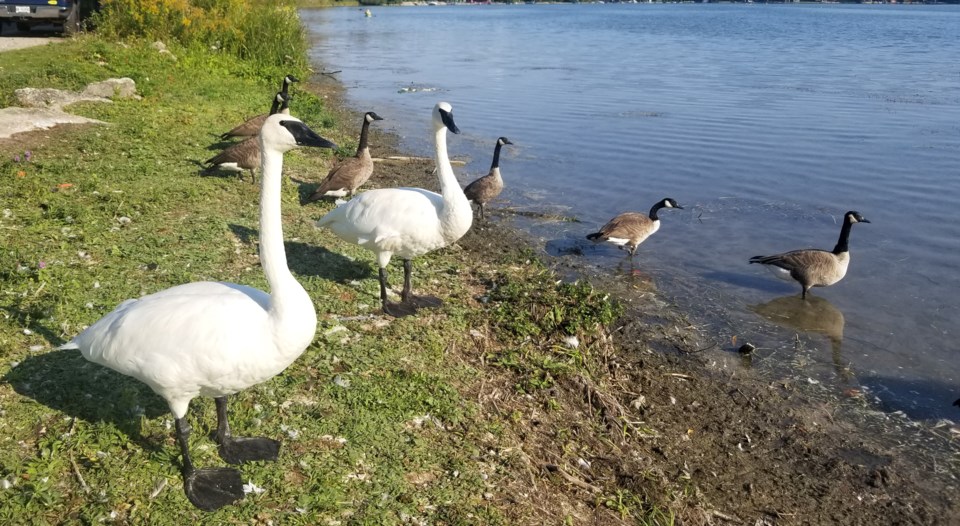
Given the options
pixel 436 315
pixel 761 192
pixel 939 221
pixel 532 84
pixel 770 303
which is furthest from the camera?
pixel 532 84

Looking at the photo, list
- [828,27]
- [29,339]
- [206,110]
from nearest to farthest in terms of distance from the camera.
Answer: [29,339] → [206,110] → [828,27]

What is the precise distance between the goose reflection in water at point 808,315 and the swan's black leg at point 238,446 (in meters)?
6.31

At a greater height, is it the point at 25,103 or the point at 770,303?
the point at 25,103

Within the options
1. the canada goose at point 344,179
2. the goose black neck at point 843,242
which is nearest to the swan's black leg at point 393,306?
the canada goose at point 344,179

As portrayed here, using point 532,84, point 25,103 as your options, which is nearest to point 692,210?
point 25,103

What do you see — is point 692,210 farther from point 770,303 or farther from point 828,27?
point 828,27

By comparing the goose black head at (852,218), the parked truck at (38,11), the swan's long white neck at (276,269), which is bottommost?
the goose black head at (852,218)

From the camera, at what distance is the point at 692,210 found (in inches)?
512

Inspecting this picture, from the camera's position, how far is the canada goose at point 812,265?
9.64 m

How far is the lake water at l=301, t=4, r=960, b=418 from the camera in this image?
28.3 ft

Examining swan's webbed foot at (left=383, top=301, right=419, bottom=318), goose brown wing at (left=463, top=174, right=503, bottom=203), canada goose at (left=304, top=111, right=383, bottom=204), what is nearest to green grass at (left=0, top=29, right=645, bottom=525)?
swan's webbed foot at (left=383, top=301, right=419, bottom=318)

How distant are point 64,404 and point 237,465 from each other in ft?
4.48

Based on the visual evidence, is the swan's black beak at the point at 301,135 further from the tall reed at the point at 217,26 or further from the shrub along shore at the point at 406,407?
the tall reed at the point at 217,26

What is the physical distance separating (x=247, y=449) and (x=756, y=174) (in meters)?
12.8
